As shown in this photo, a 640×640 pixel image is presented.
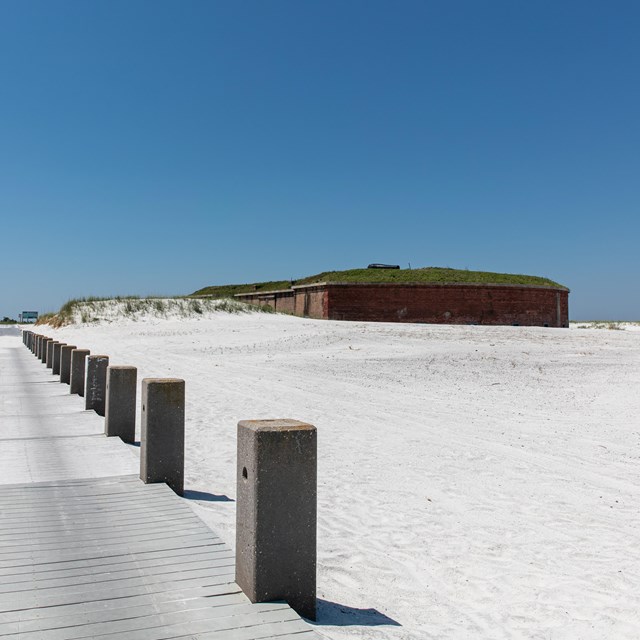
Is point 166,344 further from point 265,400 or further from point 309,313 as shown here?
point 309,313

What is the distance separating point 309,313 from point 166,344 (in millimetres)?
17305

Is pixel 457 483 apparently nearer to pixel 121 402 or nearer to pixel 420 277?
pixel 121 402

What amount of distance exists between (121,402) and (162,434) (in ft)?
7.48

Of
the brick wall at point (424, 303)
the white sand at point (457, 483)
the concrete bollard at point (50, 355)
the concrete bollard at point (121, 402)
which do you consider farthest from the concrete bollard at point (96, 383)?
the brick wall at point (424, 303)

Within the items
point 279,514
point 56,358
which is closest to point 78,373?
point 56,358

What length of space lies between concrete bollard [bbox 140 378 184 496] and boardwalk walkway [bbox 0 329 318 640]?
15cm

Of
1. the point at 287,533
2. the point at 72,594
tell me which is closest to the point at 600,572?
the point at 287,533

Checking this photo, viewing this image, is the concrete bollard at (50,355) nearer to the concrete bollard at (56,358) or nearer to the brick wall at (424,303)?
the concrete bollard at (56,358)

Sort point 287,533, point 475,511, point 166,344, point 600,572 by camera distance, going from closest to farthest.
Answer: point 287,533 < point 600,572 < point 475,511 < point 166,344

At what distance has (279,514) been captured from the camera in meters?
3.36

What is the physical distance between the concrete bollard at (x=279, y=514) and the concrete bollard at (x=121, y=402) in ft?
14.7

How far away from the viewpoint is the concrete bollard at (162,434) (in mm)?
5566

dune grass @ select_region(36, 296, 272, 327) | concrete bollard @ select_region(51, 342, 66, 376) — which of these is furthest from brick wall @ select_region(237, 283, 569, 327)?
concrete bollard @ select_region(51, 342, 66, 376)

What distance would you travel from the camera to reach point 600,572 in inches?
174
